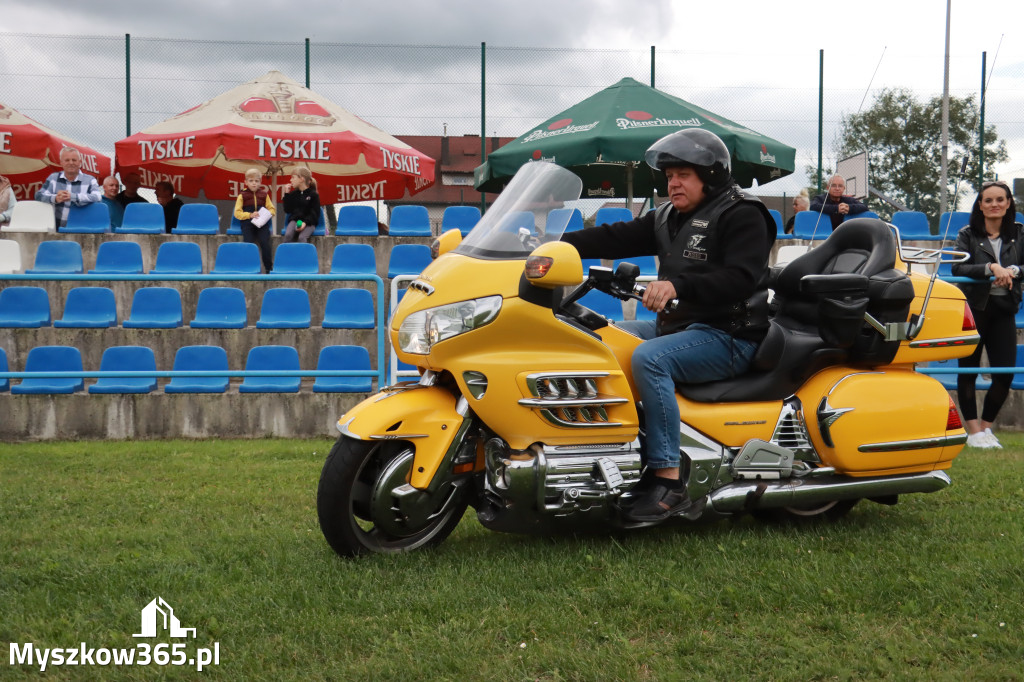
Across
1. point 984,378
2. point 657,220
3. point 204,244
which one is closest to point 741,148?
point 984,378

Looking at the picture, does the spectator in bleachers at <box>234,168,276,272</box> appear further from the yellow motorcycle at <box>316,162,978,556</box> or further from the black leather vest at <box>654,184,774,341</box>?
the black leather vest at <box>654,184,774,341</box>

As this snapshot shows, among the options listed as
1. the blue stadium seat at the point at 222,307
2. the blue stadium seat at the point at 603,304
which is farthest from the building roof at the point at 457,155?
the blue stadium seat at the point at 222,307

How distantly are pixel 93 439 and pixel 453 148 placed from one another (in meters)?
8.18

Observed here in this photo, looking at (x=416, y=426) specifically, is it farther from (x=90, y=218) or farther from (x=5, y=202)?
(x=5, y=202)

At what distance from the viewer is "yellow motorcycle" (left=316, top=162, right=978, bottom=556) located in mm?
3615

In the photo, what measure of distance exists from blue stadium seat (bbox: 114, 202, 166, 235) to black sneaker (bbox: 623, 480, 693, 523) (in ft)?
28.7

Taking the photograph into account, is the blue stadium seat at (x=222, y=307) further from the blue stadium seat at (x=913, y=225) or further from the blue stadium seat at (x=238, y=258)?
the blue stadium seat at (x=913, y=225)

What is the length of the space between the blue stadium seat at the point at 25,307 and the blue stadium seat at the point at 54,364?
585 mm

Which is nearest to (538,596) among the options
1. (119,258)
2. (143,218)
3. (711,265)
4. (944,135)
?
(711,265)

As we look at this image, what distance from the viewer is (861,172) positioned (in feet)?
35.4

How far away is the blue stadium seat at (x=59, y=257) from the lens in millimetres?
9539

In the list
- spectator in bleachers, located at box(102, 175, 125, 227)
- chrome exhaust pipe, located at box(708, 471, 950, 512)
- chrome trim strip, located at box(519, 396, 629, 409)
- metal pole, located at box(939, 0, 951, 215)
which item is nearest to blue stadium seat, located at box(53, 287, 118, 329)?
spectator in bleachers, located at box(102, 175, 125, 227)

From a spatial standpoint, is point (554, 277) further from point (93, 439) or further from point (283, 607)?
point (93, 439)

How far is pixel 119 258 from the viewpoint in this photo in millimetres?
9602
